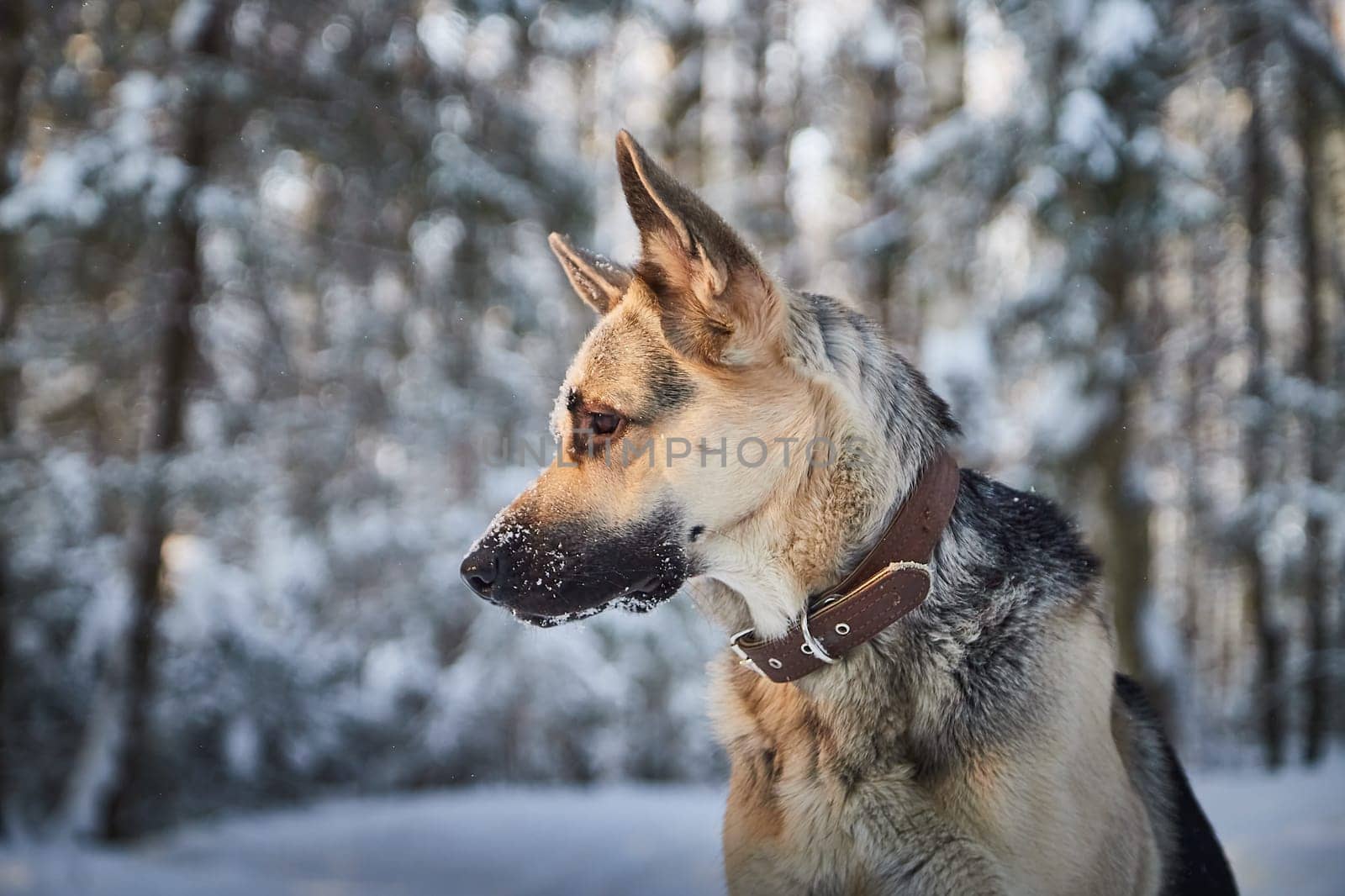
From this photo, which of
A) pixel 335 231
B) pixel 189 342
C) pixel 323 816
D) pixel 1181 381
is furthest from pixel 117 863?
pixel 1181 381

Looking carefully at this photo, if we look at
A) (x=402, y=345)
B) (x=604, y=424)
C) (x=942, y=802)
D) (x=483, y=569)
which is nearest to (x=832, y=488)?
(x=604, y=424)

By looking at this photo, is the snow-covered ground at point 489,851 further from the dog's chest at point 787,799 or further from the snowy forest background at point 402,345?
the dog's chest at point 787,799

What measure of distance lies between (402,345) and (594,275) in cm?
597

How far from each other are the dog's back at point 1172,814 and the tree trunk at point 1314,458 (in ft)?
30.3

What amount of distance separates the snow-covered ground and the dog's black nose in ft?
9.84

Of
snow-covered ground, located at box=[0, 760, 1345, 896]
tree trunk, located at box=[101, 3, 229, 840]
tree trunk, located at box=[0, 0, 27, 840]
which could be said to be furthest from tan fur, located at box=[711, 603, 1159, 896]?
tree trunk, located at box=[0, 0, 27, 840]

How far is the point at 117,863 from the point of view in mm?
5559

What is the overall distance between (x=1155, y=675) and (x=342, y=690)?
7028 mm

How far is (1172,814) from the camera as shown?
8.06ft

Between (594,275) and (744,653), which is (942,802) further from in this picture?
(594,275)

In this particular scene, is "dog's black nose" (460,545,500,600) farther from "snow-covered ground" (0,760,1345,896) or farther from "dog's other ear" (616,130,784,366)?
"snow-covered ground" (0,760,1345,896)

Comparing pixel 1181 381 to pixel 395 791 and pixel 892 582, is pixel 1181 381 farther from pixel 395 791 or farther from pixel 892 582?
pixel 892 582

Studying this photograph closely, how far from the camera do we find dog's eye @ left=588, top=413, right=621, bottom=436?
7.14 ft

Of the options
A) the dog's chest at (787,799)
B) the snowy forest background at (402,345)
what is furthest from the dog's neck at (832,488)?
the snowy forest background at (402,345)
